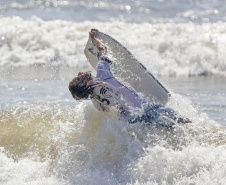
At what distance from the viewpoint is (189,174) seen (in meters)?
4.99

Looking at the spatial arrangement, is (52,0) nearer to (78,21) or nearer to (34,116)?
(78,21)

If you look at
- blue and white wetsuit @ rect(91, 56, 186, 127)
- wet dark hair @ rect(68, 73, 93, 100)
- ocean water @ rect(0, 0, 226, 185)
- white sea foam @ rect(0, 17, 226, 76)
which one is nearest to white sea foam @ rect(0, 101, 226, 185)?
ocean water @ rect(0, 0, 226, 185)

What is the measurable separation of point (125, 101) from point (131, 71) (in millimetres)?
1462

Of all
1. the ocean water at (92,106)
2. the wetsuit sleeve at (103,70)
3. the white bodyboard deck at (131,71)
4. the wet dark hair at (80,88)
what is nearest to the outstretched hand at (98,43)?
the white bodyboard deck at (131,71)

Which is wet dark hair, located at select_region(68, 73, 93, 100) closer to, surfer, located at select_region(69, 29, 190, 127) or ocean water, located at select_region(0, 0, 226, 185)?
surfer, located at select_region(69, 29, 190, 127)

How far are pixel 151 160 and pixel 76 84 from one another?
1400mm

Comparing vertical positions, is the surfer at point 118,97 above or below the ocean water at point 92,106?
above

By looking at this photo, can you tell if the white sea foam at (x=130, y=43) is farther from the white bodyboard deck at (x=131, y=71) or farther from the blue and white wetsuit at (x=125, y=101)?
the blue and white wetsuit at (x=125, y=101)

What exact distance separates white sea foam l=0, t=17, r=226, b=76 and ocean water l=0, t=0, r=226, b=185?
0.04 metres

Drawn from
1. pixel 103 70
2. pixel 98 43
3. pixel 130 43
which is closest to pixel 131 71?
pixel 98 43

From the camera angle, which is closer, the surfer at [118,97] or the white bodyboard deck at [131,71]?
the surfer at [118,97]

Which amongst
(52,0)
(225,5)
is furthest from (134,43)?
(225,5)

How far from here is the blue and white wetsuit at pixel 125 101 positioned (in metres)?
5.45

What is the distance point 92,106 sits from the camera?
22.6 ft
